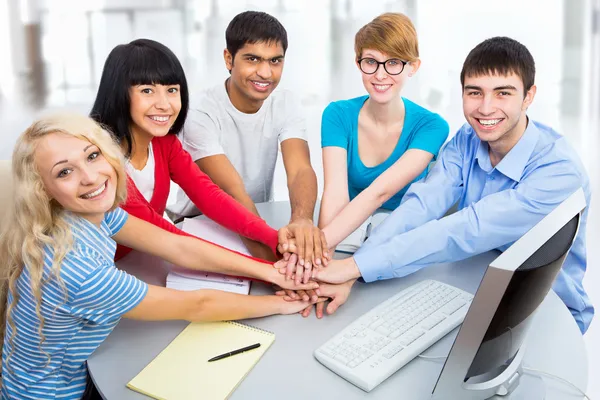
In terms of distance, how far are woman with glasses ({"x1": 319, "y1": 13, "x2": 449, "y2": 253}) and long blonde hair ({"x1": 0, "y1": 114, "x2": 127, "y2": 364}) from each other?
2.58ft

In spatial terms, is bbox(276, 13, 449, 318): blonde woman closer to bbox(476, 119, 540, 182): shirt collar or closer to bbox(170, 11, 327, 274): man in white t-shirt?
bbox(170, 11, 327, 274): man in white t-shirt

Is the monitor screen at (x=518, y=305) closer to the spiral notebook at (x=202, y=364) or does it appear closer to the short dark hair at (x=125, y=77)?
the spiral notebook at (x=202, y=364)

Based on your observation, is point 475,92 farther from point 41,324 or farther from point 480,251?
point 41,324

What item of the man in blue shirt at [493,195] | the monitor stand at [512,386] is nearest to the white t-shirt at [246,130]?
the man in blue shirt at [493,195]

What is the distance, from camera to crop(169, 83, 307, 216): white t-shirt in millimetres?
2238

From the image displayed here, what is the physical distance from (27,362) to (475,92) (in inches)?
52.1

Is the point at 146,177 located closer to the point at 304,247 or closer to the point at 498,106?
the point at 304,247

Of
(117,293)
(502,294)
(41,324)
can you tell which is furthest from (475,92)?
(41,324)

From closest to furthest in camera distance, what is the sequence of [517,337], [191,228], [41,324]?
1. [517,337]
2. [41,324]
3. [191,228]

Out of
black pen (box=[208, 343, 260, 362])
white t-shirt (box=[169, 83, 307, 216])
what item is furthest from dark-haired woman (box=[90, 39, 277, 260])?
black pen (box=[208, 343, 260, 362])

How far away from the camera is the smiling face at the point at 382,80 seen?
2.00m

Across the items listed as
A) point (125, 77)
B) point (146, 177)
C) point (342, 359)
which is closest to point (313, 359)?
point (342, 359)

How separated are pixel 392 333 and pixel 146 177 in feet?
2.97

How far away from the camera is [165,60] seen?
1.74 m
